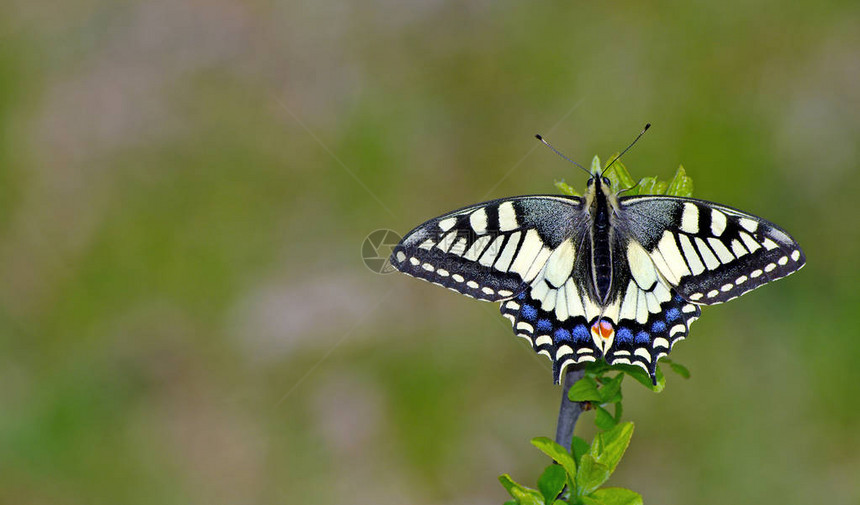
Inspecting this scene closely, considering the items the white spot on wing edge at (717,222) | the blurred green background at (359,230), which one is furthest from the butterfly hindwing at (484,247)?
the blurred green background at (359,230)

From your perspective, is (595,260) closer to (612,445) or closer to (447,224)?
(447,224)

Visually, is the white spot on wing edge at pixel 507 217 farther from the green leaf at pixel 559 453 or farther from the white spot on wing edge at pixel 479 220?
the green leaf at pixel 559 453

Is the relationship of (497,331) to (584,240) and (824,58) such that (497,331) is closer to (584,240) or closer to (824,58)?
(584,240)

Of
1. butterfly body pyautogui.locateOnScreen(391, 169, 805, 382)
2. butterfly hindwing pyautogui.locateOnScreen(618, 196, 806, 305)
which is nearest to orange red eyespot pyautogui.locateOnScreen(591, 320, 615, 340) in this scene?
butterfly body pyautogui.locateOnScreen(391, 169, 805, 382)

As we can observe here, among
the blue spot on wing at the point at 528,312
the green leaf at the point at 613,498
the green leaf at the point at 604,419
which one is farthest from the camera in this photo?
the blue spot on wing at the point at 528,312

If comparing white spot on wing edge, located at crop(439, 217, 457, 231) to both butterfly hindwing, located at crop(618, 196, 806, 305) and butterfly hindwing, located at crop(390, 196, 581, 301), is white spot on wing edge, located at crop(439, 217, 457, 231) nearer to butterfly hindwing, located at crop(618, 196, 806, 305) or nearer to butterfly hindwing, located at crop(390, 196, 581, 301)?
butterfly hindwing, located at crop(390, 196, 581, 301)

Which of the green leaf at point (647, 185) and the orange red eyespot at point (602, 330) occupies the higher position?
the green leaf at point (647, 185)
